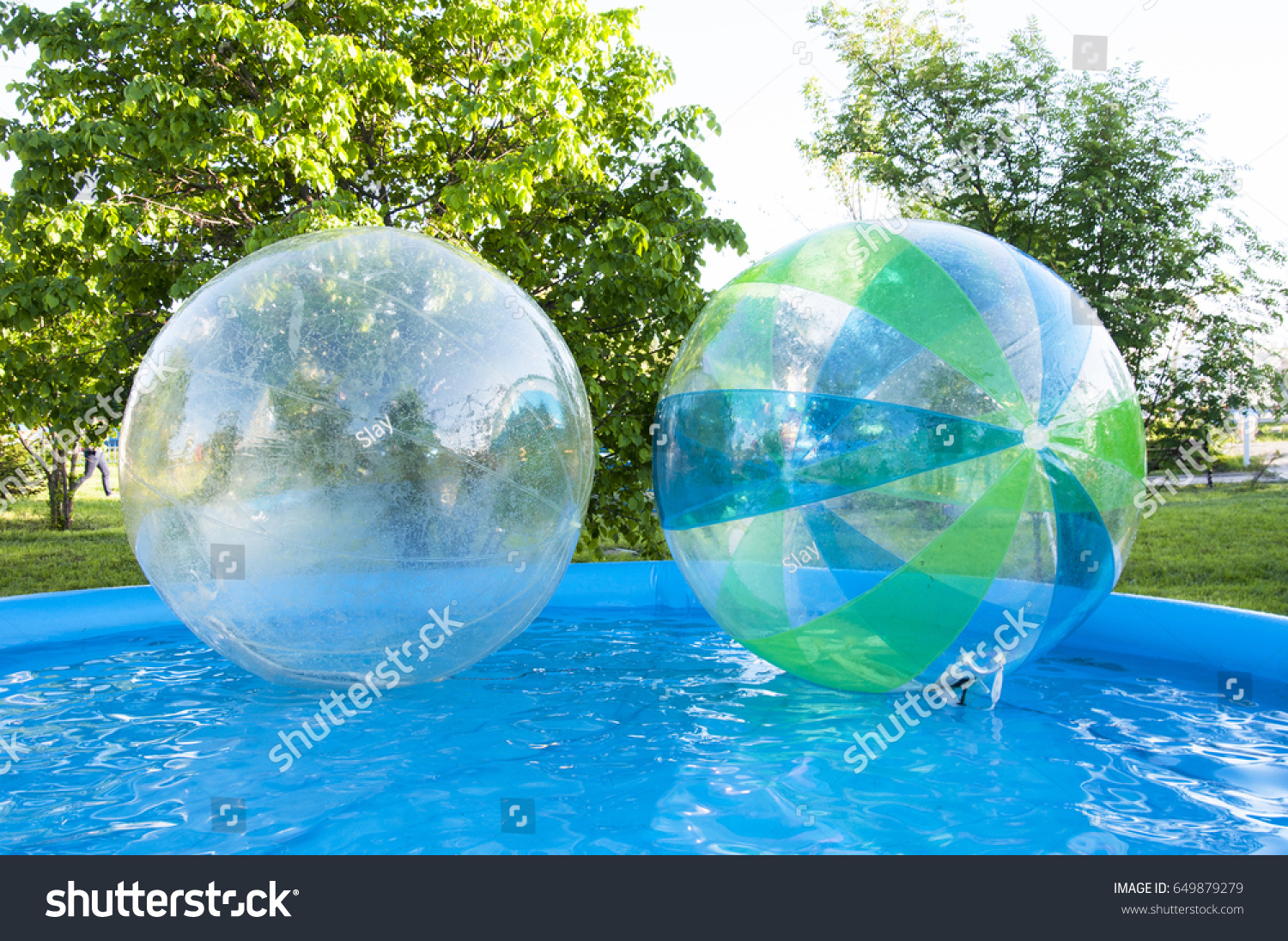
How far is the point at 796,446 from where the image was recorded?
13.7 feet

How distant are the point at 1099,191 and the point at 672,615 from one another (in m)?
10.1

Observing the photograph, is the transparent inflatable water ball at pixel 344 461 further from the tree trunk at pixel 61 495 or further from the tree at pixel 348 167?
the tree trunk at pixel 61 495

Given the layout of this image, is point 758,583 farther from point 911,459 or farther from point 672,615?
point 672,615

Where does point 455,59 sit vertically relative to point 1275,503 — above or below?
above

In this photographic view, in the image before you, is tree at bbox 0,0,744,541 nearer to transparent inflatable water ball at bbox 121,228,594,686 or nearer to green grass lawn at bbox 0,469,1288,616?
transparent inflatable water ball at bbox 121,228,594,686

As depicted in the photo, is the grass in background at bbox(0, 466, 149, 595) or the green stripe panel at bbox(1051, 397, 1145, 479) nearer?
the green stripe panel at bbox(1051, 397, 1145, 479)

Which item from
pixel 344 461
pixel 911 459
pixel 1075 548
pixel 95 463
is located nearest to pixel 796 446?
pixel 911 459

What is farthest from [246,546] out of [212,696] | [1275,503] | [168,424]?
[1275,503]

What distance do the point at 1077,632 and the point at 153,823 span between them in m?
5.40

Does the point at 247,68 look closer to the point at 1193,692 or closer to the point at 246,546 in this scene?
the point at 246,546

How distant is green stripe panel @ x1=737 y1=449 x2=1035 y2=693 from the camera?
3984 millimetres

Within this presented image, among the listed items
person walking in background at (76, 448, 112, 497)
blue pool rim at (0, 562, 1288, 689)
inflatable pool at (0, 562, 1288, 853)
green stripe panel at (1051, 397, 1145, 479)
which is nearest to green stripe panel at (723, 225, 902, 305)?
green stripe panel at (1051, 397, 1145, 479)

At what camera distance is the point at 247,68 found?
27.2ft

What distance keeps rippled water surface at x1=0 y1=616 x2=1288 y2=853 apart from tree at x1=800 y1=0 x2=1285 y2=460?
9.67 meters
